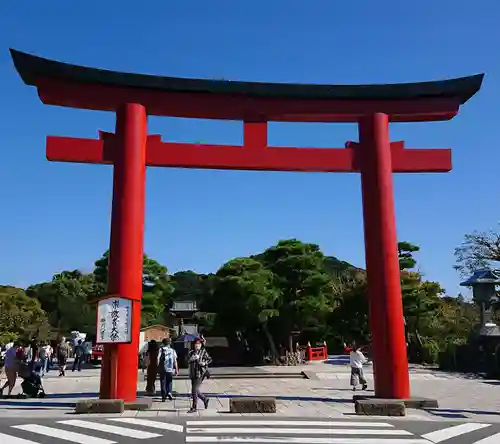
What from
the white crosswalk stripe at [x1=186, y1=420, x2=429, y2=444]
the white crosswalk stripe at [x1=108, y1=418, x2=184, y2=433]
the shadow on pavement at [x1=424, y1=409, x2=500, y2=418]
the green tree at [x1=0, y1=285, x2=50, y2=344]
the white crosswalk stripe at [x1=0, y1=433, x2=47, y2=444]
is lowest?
the shadow on pavement at [x1=424, y1=409, x2=500, y2=418]

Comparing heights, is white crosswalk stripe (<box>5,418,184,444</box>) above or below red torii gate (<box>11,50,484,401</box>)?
below

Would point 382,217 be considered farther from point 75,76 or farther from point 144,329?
point 144,329

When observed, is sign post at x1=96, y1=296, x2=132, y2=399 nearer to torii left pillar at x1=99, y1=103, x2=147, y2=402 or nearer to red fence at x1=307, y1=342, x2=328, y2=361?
torii left pillar at x1=99, y1=103, x2=147, y2=402

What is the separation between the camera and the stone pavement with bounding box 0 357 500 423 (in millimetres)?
10250

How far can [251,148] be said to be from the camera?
39.7ft

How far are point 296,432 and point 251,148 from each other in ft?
21.2

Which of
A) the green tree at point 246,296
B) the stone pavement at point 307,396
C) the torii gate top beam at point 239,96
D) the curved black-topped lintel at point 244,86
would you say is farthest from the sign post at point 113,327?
the green tree at point 246,296

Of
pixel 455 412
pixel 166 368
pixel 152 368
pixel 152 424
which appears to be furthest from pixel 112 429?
pixel 455 412

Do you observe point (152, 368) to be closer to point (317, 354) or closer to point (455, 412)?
point (455, 412)

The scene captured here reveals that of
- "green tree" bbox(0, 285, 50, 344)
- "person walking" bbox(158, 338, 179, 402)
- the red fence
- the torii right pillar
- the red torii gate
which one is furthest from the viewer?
"green tree" bbox(0, 285, 50, 344)

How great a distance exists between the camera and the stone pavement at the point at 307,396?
10.2 metres

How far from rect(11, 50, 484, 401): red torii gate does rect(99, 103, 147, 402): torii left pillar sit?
0.02m

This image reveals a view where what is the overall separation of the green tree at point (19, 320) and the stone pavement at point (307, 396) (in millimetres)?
12458

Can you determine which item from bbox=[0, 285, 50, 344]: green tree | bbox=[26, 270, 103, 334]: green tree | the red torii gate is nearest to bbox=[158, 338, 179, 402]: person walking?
the red torii gate
